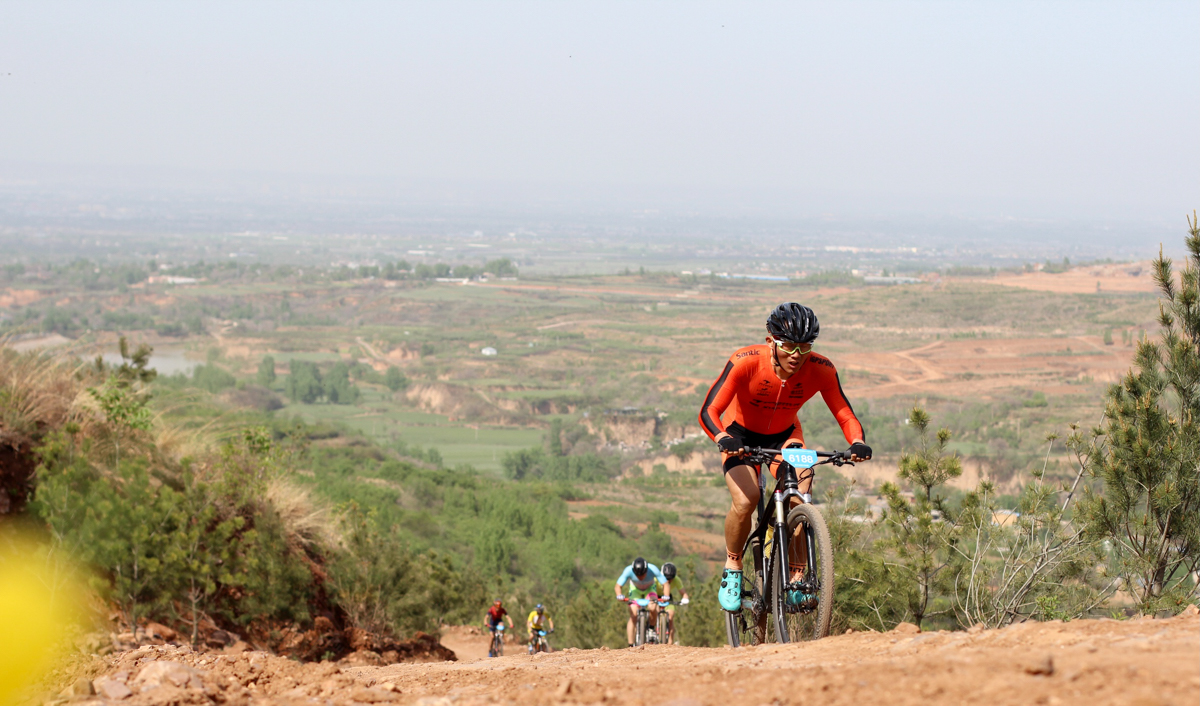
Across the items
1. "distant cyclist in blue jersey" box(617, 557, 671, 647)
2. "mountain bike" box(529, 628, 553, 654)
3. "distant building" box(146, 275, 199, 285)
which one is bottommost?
"distant building" box(146, 275, 199, 285)

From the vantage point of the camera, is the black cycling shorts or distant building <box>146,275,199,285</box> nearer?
the black cycling shorts

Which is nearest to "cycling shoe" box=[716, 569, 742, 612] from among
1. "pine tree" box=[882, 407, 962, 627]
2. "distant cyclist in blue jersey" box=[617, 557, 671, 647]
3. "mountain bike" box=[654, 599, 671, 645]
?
"pine tree" box=[882, 407, 962, 627]

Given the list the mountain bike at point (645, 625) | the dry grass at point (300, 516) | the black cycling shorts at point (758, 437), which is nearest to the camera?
the black cycling shorts at point (758, 437)

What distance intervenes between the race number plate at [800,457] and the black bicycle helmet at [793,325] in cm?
70

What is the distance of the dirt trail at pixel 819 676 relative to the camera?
288cm

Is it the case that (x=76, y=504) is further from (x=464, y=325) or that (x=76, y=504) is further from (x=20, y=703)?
(x=464, y=325)

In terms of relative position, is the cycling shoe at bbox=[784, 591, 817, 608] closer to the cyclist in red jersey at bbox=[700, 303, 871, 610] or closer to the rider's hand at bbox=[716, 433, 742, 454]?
the cyclist in red jersey at bbox=[700, 303, 871, 610]

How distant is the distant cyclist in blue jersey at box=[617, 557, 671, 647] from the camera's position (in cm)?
979

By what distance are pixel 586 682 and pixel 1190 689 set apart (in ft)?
7.36

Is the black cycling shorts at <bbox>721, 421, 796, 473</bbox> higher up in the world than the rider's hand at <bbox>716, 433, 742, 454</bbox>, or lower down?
lower down

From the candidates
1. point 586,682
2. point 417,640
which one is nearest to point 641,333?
point 417,640

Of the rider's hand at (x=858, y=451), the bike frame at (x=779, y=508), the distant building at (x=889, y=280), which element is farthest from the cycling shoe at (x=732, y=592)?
the distant building at (x=889, y=280)

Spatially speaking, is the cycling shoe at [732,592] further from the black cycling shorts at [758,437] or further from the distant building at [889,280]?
the distant building at [889,280]

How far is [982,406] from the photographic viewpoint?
69.7m
